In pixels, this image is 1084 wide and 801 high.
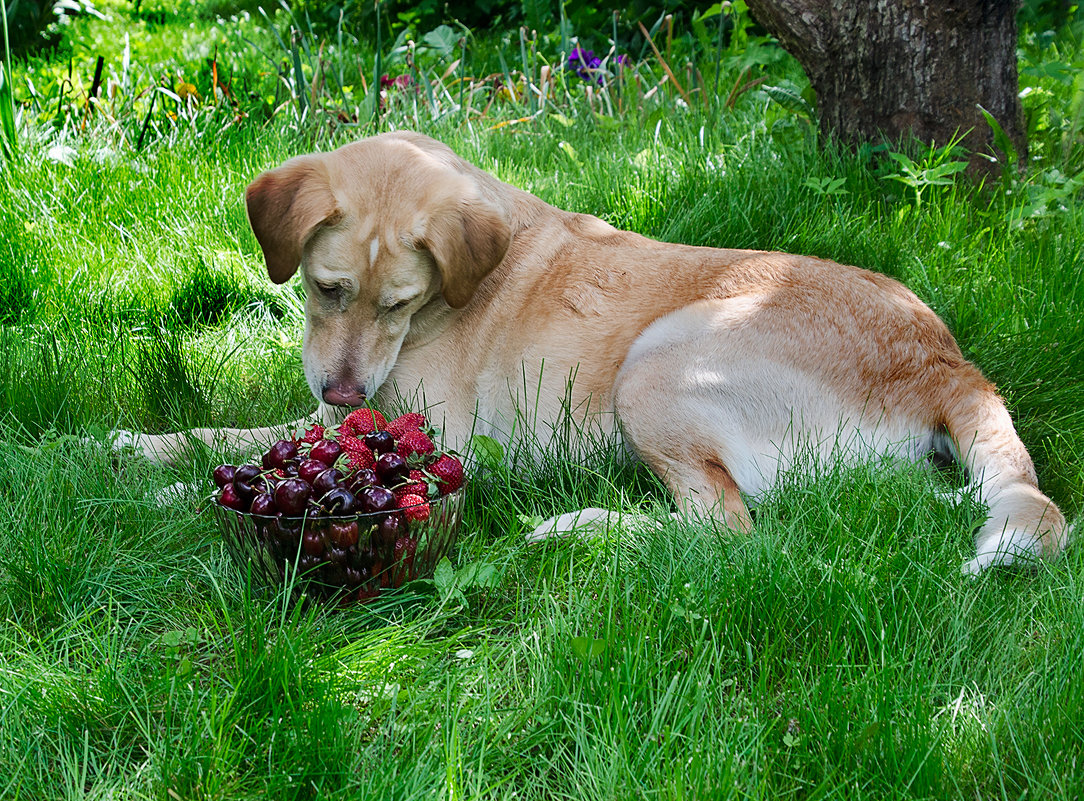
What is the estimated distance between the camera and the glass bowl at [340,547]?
7.25ft

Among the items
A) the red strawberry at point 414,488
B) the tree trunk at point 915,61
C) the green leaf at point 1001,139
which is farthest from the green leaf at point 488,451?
the green leaf at point 1001,139

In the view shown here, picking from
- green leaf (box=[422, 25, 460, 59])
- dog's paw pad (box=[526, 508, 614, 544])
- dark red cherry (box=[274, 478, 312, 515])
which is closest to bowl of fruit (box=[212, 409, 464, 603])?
dark red cherry (box=[274, 478, 312, 515])

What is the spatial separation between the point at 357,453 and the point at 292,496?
0.89 feet

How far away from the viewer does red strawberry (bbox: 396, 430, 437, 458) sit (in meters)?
2.49

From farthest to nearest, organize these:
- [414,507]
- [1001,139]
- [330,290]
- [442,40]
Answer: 1. [442,40]
2. [1001,139]
3. [330,290]
4. [414,507]

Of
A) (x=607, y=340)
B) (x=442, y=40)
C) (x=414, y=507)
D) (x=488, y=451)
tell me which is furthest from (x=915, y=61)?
(x=442, y=40)

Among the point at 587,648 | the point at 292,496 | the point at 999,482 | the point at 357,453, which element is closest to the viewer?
the point at 587,648

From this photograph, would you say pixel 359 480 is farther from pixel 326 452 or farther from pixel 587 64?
pixel 587 64

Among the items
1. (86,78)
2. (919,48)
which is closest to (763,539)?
(919,48)

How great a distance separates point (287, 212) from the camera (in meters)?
3.03

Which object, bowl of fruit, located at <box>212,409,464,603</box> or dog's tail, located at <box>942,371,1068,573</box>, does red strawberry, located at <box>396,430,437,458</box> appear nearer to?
bowl of fruit, located at <box>212,409,464,603</box>

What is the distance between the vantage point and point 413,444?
2.50m

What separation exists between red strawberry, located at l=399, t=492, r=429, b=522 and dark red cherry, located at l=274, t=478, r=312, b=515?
0.75 ft

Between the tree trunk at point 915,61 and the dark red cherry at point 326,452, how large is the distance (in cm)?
348
